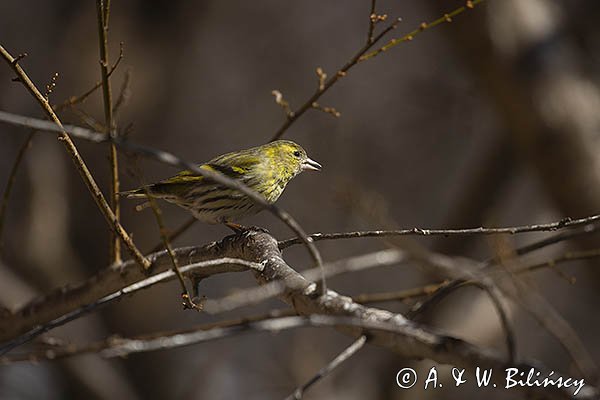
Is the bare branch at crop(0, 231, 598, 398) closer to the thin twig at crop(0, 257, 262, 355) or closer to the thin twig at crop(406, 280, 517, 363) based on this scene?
the thin twig at crop(406, 280, 517, 363)

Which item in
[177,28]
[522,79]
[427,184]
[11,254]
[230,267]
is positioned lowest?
[230,267]

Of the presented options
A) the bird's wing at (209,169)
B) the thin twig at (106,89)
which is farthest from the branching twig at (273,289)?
the bird's wing at (209,169)

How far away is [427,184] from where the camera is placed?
6961mm

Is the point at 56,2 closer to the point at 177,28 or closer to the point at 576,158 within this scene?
the point at 177,28

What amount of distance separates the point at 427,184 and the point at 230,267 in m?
5.24

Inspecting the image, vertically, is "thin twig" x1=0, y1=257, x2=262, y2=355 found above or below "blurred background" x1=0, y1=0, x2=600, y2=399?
below

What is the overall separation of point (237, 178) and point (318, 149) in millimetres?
2974

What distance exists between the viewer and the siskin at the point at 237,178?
119 inches

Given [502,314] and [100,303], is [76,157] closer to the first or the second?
[100,303]

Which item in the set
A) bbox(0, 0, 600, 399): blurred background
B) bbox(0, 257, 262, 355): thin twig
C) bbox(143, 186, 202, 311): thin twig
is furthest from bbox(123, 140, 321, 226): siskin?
bbox(0, 257, 262, 355): thin twig

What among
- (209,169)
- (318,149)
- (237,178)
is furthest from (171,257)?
(318,149)

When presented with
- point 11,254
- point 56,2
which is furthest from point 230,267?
point 56,2

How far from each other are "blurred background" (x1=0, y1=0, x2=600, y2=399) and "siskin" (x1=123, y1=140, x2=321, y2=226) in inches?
11.4

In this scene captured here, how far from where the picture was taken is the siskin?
3.03 meters
